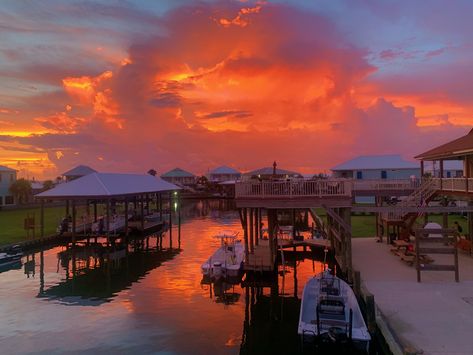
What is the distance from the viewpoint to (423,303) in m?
17.2

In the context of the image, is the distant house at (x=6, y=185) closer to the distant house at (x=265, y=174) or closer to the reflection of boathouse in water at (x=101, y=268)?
the reflection of boathouse in water at (x=101, y=268)

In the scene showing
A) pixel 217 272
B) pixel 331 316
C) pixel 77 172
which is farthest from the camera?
pixel 77 172

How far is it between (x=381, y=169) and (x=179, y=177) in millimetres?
83057

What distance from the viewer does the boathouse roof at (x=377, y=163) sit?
64000 millimetres

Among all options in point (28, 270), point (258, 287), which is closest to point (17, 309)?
point (28, 270)

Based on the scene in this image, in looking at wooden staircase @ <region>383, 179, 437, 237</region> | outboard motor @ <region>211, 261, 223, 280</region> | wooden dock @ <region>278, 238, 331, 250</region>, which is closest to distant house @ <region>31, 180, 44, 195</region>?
wooden dock @ <region>278, 238, 331, 250</region>

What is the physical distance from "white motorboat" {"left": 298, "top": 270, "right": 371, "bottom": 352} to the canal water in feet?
4.12

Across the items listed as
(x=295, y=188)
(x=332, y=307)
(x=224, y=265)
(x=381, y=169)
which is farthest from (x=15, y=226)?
(x=381, y=169)

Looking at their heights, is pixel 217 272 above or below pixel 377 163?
below

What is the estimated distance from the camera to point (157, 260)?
3312 cm

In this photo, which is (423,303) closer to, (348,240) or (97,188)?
(348,240)

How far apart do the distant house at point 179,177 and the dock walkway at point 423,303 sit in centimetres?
10653

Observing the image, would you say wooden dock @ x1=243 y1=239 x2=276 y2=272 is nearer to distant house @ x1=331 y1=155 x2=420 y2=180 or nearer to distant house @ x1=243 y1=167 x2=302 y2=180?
distant house @ x1=243 y1=167 x2=302 y2=180

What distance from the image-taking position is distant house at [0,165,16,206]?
69.4 meters
